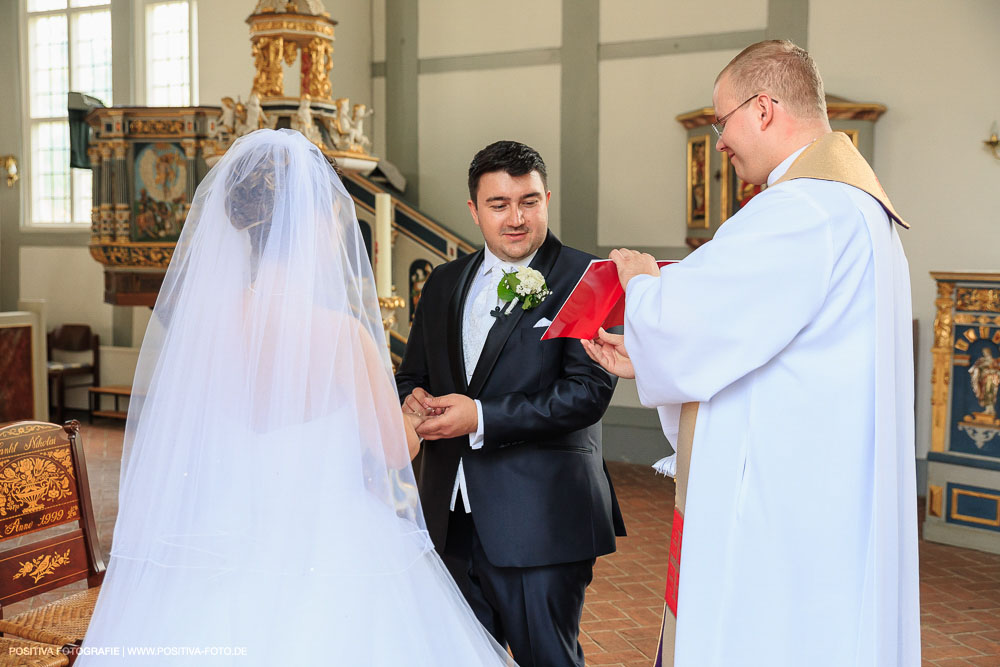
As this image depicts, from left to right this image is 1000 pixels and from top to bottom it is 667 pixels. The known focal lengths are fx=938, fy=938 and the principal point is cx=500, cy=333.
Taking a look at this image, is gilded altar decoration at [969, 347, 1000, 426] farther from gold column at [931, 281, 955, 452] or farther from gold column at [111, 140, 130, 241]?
gold column at [111, 140, 130, 241]

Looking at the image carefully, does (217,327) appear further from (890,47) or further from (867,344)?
(890,47)

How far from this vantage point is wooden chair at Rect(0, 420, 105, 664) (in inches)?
111

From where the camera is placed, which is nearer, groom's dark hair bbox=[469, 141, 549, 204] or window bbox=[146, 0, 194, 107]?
groom's dark hair bbox=[469, 141, 549, 204]

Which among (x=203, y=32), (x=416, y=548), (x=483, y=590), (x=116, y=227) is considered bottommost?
(x=483, y=590)

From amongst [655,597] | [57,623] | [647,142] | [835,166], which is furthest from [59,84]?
[835,166]

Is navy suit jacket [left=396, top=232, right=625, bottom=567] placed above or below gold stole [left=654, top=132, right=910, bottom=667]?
below

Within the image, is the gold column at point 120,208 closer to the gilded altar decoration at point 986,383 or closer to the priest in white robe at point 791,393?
the gilded altar decoration at point 986,383

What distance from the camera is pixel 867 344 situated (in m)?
1.96

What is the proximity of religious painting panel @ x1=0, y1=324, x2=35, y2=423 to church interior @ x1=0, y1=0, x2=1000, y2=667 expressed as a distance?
0.02 meters

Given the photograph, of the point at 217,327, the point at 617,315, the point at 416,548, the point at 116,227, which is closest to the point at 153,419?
the point at 217,327

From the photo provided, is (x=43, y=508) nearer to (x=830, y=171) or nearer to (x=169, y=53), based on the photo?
(x=830, y=171)

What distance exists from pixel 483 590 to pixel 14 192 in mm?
10751

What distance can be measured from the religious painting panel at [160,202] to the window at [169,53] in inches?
113

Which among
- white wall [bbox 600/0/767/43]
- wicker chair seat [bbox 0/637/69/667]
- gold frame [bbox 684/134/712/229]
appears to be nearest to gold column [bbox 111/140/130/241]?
white wall [bbox 600/0/767/43]
